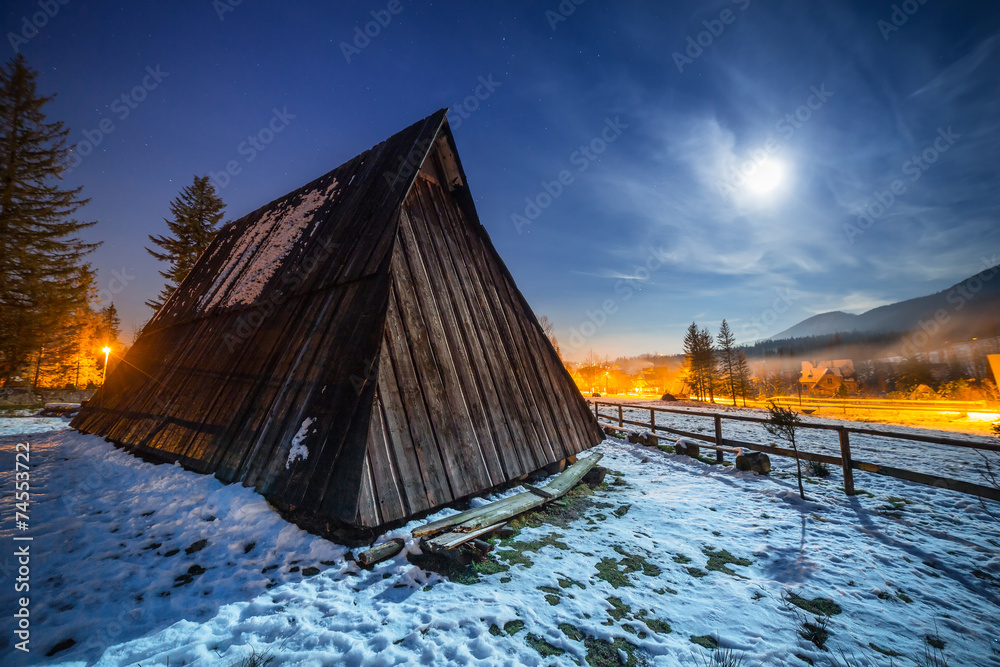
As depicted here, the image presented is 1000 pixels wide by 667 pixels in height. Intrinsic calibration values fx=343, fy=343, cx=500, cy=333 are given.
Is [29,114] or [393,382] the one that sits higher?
[29,114]

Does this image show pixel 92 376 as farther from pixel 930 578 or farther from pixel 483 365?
pixel 930 578

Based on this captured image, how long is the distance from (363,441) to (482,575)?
2.04m

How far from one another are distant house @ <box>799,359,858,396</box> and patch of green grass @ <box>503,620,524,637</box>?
79.3m

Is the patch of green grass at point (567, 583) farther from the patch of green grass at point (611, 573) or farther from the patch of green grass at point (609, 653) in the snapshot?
the patch of green grass at point (609, 653)

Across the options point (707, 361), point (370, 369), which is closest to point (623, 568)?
point (370, 369)

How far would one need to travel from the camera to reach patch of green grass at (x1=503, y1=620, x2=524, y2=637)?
3.01 meters

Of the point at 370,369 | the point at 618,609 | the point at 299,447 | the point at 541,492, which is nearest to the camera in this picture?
the point at 618,609

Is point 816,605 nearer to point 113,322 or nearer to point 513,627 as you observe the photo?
point 513,627

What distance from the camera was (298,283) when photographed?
284 inches

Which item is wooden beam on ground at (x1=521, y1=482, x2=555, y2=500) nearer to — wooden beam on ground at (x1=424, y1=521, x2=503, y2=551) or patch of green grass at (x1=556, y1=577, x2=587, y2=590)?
wooden beam on ground at (x1=424, y1=521, x2=503, y2=551)

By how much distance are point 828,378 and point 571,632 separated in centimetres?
9581

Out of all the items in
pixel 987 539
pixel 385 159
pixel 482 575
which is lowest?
pixel 987 539

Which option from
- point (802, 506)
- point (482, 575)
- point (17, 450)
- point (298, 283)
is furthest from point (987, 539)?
point (17, 450)

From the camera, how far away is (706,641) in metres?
3.07
